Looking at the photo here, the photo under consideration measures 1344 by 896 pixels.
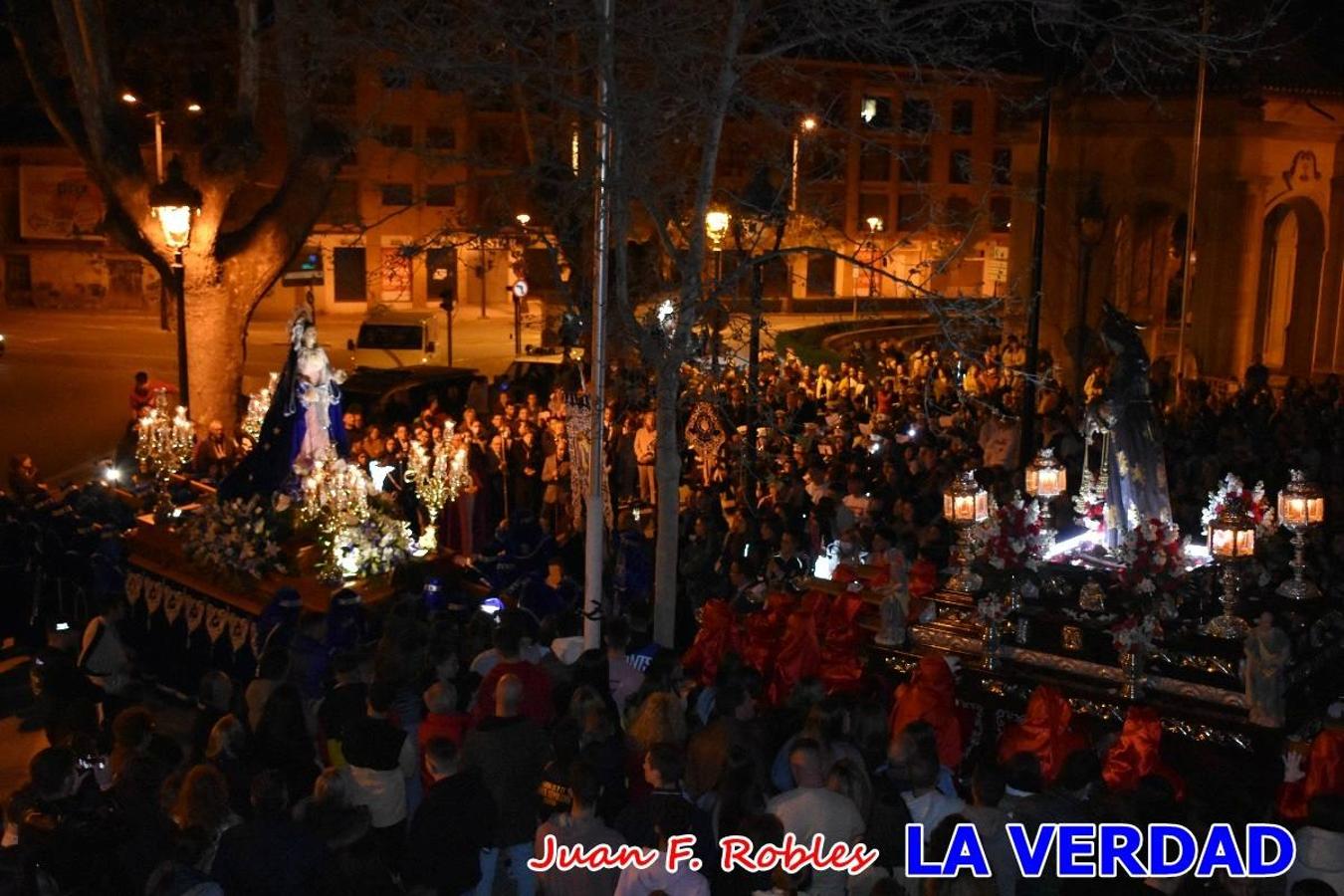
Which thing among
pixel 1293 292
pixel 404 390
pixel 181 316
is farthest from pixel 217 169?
pixel 1293 292

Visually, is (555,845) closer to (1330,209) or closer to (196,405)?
(196,405)

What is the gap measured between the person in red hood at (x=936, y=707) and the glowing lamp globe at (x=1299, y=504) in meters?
4.11

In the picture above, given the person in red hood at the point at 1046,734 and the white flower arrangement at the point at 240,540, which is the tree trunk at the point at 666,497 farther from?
the white flower arrangement at the point at 240,540

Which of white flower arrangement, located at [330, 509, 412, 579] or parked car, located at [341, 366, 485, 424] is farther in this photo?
parked car, located at [341, 366, 485, 424]

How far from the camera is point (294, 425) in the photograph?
14.3 m

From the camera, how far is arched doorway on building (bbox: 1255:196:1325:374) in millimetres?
30406

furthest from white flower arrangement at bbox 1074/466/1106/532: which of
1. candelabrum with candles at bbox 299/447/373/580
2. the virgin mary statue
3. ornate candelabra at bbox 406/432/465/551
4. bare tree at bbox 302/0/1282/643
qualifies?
the virgin mary statue

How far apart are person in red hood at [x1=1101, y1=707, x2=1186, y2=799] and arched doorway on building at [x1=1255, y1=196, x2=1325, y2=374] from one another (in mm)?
22492

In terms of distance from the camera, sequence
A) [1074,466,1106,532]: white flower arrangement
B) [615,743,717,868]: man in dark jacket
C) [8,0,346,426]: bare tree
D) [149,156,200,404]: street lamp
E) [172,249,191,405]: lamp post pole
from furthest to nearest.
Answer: [8,0,346,426]: bare tree < [172,249,191,405]: lamp post pole < [149,156,200,404]: street lamp < [1074,466,1106,532]: white flower arrangement < [615,743,717,868]: man in dark jacket

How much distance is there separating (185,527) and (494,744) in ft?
23.7

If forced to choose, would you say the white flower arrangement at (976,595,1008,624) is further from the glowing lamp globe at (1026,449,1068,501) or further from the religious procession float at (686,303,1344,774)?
the glowing lamp globe at (1026,449,1068,501)

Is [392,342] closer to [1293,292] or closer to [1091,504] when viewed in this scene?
[1293,292]

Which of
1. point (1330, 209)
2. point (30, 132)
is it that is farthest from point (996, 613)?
point (30, 132)

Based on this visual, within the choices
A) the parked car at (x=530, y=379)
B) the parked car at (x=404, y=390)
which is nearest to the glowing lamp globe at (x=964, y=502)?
the parked car at (x=530, y=379)
